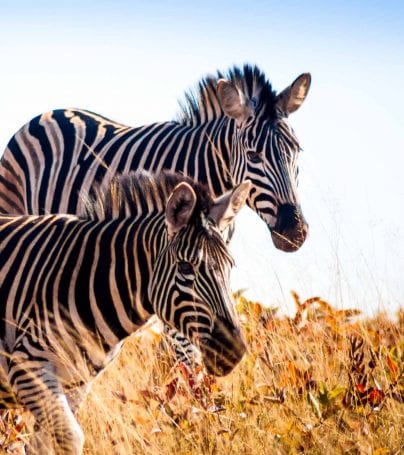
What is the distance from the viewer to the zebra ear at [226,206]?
5711mm

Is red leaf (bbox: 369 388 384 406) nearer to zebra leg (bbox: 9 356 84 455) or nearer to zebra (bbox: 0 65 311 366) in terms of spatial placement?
zebra leg (bbox: 9 356 84 455)

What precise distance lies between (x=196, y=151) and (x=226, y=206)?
11.7 ft

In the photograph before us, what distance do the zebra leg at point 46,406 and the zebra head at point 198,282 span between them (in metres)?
0.76

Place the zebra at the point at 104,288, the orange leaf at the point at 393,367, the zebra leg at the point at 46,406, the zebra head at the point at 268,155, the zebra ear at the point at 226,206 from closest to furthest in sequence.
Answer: the zebra leg at the point at 46,406 < the zebra at the point at 104,288 < the zebra ear at the point at 226,206 < the orange leaf at the point at 393,367 < the zebra head at the point at 268,155

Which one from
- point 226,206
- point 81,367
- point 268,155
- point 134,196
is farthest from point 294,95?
point 81,367

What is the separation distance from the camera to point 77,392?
5.86 metres

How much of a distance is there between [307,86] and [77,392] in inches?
187

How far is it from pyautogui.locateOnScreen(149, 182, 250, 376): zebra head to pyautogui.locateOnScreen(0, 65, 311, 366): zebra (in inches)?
109

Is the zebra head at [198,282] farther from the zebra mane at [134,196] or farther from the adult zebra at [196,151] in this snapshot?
the adult zebra at [196,151]

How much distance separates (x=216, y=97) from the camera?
372 inches

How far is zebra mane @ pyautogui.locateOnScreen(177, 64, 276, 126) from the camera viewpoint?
9242 mm

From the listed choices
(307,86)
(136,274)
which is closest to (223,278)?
(136,274)

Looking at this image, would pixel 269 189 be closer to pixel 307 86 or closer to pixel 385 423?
pixel 307 86

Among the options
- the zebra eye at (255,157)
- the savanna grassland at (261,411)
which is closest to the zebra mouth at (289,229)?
the zebra eye at (255,157)
